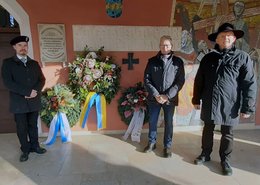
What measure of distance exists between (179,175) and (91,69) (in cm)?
172

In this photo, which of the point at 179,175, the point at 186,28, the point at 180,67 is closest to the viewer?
the point at 179,175

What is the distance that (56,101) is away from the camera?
3328 mm

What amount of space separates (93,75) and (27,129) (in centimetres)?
105

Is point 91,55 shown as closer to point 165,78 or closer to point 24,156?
point 165,78

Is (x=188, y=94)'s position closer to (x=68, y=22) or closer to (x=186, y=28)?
(x=186, y=28)

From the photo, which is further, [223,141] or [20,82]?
[20,82]

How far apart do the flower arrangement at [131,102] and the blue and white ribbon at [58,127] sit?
0.78 meters

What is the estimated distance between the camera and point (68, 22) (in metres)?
3.39

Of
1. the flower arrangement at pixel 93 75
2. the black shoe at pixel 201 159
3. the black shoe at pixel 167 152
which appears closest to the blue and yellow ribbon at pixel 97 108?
the flower arrangement at pixel 93 75

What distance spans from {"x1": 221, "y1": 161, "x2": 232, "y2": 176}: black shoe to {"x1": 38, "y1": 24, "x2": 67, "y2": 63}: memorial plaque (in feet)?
7.83

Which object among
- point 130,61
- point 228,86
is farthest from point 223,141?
point 130,61

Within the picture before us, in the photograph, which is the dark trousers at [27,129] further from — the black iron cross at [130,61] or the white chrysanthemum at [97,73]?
the black iron cross at [130,61]

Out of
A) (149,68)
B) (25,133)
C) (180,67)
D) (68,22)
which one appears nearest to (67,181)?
(25,133)

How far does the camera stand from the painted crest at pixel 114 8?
11.0 ft
